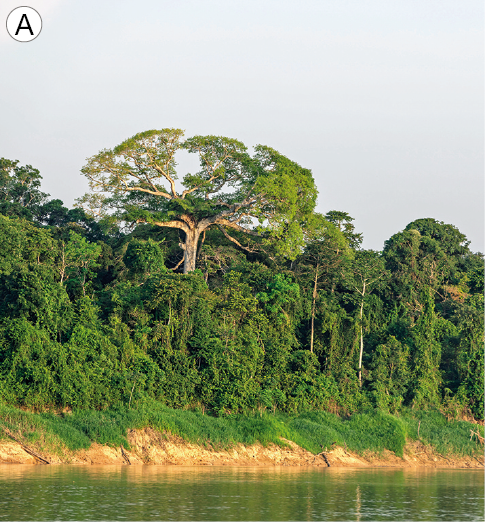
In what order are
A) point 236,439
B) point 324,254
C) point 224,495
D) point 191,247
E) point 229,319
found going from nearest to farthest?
point 224,495 < point 236,439 < point 229,319 < point 324,254 < point 191,247

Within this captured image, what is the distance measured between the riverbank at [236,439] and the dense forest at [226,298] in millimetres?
874

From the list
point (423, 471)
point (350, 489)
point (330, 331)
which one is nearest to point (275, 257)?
point (330, 331)

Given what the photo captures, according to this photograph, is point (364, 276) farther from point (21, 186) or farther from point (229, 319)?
point (21, 186)

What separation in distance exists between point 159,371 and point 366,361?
10710mm

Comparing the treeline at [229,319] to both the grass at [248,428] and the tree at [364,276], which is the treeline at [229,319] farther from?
the grass at [248,428]

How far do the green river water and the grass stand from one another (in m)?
1.50

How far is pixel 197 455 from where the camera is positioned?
88.6ft

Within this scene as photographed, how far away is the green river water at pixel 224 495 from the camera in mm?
15141

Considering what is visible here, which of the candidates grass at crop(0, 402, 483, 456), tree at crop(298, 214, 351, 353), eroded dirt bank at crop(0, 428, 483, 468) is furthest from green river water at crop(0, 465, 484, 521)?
tree at crop(298, 214, 351, 353)

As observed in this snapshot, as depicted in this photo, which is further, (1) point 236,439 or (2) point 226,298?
(2) point 226,298

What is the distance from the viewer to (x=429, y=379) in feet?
113

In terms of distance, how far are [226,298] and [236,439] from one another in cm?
660

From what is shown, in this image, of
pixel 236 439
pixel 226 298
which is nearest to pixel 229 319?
pixel 226 298

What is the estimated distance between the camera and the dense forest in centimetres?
2794
